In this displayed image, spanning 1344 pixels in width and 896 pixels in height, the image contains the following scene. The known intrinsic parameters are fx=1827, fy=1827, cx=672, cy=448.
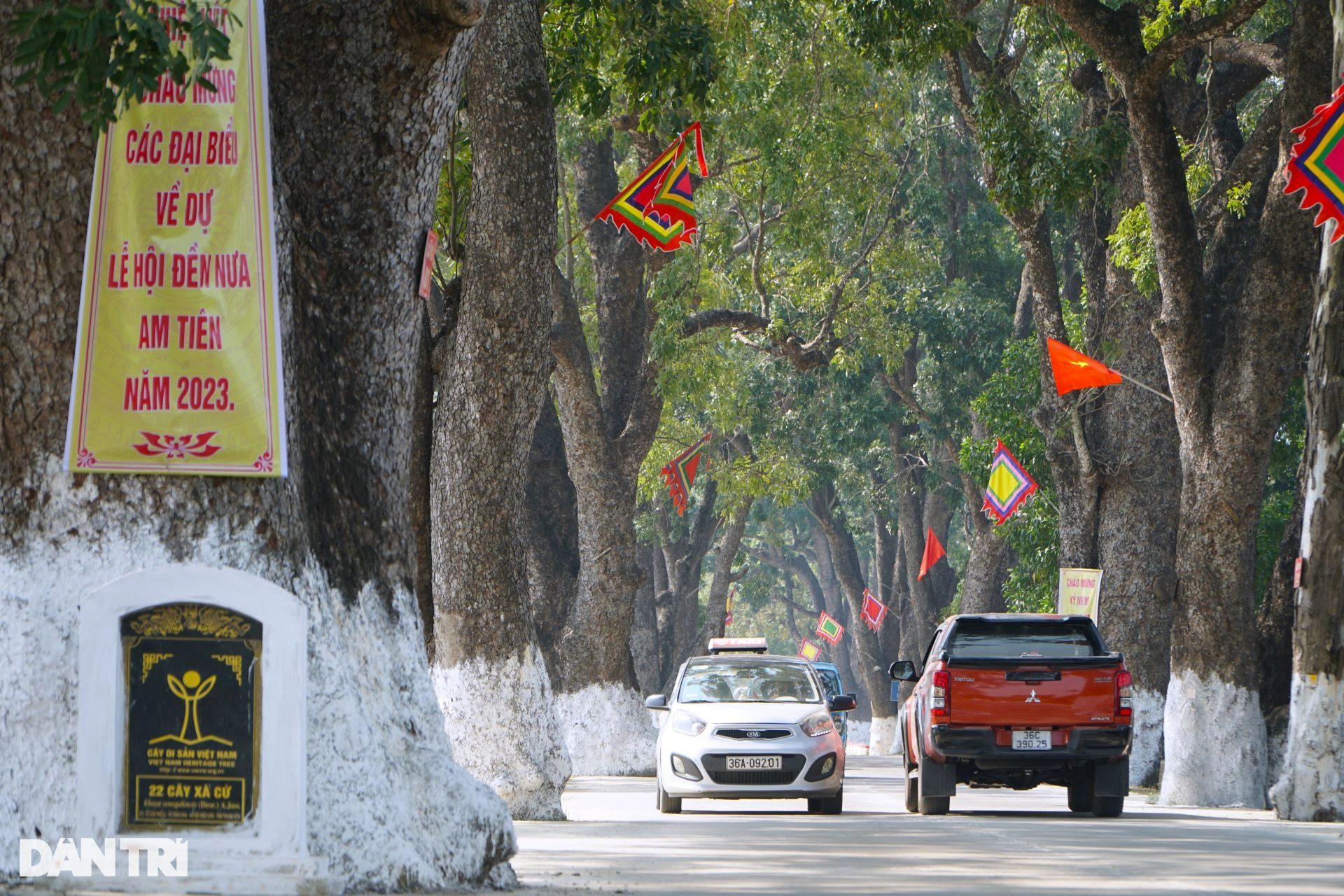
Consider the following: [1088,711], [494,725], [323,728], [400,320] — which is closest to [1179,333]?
[1088,711]

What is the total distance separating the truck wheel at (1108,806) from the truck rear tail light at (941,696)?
1.64m

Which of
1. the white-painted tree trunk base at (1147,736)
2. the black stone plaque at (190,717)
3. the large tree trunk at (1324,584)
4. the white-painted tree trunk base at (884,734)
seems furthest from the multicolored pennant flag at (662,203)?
the white-painted tree trunk base at (884,734)

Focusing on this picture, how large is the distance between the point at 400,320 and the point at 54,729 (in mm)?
2661

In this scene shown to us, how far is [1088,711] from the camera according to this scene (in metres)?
15.8

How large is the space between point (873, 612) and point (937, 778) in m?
30.9

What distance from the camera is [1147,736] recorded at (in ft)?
69.8

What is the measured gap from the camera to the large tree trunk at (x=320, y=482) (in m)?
8.08

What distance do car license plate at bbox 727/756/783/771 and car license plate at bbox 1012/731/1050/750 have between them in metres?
2.35

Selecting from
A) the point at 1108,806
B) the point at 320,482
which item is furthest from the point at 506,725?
the point at 320,482

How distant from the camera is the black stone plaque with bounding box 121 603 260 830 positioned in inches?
314

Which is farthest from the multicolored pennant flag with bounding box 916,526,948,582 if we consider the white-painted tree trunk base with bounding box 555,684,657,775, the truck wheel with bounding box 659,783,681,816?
the truck wheel with bounding box 659,783,681,816

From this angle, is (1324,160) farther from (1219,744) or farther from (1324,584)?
(1219,744)

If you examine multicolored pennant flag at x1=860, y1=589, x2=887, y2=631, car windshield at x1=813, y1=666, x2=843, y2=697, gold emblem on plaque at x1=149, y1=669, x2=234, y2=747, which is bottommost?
car windshield at x1=813, y1=666, x2=843, y2=697

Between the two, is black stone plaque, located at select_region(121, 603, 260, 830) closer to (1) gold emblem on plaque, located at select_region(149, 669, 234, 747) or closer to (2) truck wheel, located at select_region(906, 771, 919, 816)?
(1) gold emblem on plaque, located at select_region(149, 669, 234, 747)
